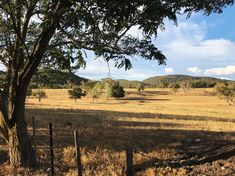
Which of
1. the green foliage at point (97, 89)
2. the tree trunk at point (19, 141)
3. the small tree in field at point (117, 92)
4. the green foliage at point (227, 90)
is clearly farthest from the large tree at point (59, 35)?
the small tree in field at point (117, 92)

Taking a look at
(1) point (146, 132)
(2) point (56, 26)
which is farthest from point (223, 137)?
(2) point (56, 26)

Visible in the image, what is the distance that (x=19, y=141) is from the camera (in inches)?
553

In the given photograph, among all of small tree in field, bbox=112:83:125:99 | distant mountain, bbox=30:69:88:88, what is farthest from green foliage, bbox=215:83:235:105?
distant mountain, bbox=30:69:88:88

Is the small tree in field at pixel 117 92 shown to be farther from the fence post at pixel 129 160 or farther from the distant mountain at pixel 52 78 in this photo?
the fence post at pixel 129 160

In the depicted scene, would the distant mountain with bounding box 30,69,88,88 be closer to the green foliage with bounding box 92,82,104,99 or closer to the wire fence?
the wire fence

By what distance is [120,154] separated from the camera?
624 inches

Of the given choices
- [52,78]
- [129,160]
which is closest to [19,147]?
[52,78]

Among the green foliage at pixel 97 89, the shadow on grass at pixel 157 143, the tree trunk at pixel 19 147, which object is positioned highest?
the green foliage at pixel 97 89

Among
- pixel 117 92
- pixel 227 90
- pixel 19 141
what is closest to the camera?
pixel 19 141

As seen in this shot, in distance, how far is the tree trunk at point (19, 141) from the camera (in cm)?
1398

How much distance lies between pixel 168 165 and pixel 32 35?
264 inches

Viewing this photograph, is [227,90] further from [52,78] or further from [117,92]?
[52,78]

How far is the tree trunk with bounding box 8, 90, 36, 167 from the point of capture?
1398 cm

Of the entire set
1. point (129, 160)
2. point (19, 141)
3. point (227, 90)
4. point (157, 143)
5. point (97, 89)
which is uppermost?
point (97, 89)
